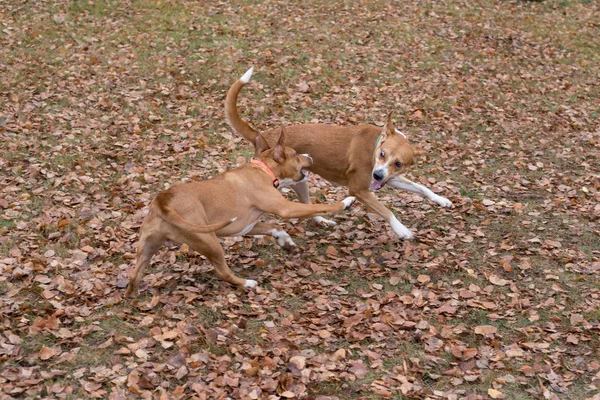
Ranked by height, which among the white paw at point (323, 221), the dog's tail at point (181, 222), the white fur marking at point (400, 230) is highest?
the dog's tail at point (181, 222)

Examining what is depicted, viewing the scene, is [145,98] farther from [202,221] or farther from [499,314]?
[499,314]

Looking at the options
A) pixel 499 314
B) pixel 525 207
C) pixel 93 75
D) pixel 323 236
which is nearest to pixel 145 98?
pixel 93 75

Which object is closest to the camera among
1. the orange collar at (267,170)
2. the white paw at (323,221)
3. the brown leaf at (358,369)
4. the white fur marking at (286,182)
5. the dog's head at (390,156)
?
the brown leaf at (358,369)

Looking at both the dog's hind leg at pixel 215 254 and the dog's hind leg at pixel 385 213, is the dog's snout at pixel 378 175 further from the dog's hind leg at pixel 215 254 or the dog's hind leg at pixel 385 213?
the dog's hind leg at pixel 215 254

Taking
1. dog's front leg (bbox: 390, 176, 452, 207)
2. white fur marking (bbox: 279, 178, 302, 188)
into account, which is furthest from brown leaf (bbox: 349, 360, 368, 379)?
dog's front leg (bbox: 390, 176, 452, 207)

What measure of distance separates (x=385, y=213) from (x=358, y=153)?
0.92 m

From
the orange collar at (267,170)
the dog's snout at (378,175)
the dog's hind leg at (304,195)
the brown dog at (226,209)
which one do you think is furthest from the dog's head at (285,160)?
the dog's snout at (378,175)

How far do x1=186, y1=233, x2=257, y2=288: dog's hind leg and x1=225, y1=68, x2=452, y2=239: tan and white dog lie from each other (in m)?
2.05

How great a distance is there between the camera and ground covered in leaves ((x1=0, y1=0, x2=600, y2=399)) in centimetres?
604

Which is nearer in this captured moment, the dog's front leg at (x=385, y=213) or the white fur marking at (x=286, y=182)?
the white fur marking at (x=286, y=182)

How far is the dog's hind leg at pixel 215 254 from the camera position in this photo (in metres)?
6.79

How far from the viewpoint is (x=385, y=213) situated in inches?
340

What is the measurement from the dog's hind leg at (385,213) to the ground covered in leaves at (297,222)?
7.3 inches

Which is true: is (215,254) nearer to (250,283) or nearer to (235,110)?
(250,283)
